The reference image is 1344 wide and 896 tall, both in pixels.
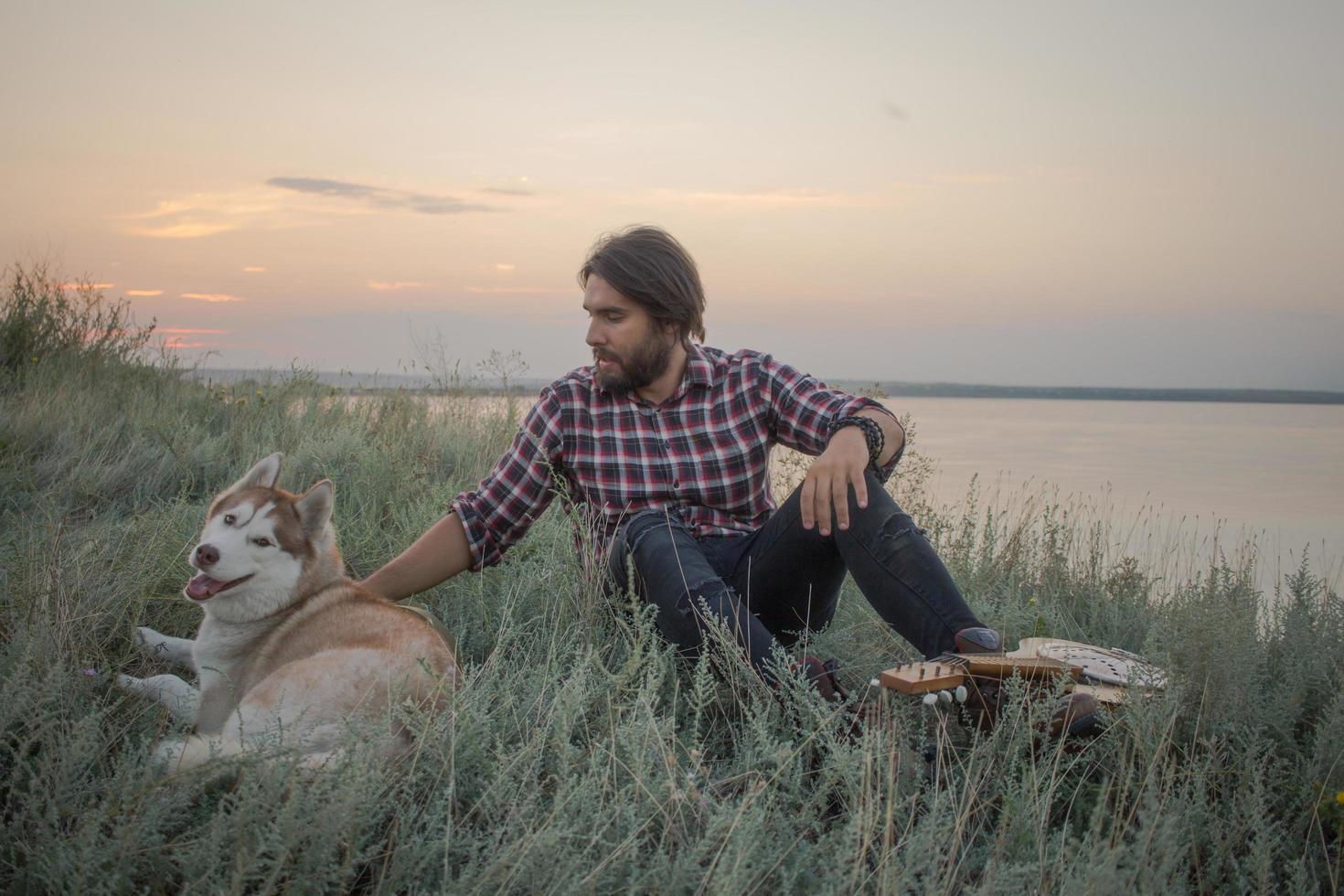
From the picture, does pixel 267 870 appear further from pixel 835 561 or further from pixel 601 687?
pixel 835 561

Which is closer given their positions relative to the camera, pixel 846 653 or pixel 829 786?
pixel 829 786

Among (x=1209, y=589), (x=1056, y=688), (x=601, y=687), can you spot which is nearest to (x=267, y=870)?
(x=601, y=687)

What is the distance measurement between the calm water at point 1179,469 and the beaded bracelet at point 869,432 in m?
3.22

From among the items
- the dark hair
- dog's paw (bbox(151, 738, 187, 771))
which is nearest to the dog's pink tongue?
dog's paw (bbox(151, 738, 187, 771))

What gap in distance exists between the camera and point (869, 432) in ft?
12.1

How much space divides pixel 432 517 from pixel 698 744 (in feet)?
9.06

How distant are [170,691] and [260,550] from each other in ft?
1.85

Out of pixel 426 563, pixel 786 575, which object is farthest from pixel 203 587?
pixel 786 575

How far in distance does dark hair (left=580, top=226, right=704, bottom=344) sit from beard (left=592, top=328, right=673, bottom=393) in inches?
6.3

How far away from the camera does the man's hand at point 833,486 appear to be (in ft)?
11.1

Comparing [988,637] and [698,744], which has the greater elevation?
[988,637]

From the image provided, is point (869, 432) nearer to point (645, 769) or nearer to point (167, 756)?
point (645, 769)

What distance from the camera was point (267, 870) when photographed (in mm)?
2148

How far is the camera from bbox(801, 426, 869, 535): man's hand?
11.1 ft
